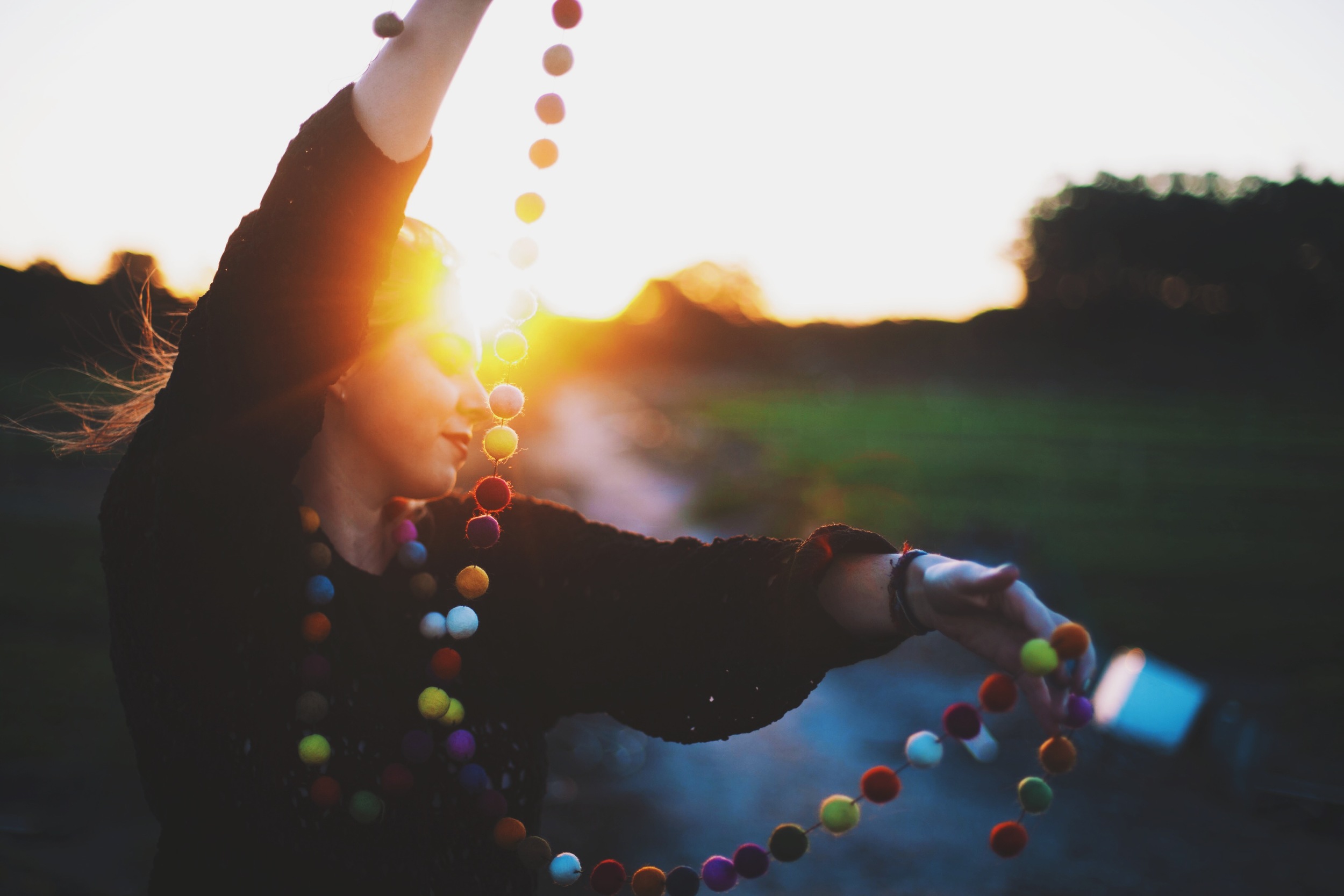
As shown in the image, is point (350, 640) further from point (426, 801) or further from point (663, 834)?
point (663, 834)

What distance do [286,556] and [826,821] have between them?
1179mm

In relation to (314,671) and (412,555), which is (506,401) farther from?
(314,671)

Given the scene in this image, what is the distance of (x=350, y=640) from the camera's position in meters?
1.78

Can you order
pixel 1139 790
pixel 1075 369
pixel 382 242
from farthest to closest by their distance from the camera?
pixel 1075 369 → pixel 1139 790 → pixel 382 242

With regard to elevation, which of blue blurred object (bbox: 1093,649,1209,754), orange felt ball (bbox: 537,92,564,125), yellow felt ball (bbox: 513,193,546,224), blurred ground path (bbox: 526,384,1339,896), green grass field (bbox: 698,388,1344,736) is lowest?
blurred ground path (bbox: 526,384,1339,896)

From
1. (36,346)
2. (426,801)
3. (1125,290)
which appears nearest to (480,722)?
(426,801)

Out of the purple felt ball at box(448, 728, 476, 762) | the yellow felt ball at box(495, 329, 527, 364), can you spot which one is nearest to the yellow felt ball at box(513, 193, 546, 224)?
the yellow felt ball at box(495, 329, 527, 364)

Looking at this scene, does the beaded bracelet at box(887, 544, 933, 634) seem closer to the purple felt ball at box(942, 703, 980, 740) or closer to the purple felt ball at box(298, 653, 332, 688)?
the purple felt ball at box(942, 703, 980, 740)

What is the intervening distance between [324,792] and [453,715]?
283 mm

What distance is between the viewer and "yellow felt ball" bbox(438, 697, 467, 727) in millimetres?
1817

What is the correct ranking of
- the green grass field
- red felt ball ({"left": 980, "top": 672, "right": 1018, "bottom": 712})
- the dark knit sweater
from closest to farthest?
red felt ball ({"left": 980, "top": 672, "right": 1018, "bottom": 712})
the dark knit sweater
the green grass field

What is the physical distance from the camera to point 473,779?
1806mm

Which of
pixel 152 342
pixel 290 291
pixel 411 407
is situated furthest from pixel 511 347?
pixel 152 342

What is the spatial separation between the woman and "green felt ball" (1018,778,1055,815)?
0.61 feet
